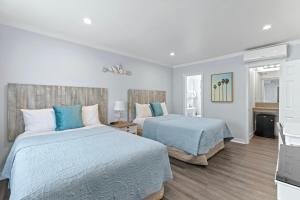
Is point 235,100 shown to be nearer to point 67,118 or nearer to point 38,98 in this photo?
point 67,118

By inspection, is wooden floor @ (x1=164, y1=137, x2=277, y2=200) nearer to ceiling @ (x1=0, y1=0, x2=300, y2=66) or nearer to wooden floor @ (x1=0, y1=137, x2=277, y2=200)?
wooden floor @ (x1=0, y1=137, x2=277, y2=200)

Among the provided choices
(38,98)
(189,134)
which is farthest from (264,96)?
(38,98)

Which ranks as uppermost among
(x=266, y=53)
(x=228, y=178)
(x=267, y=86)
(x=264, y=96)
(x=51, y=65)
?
(x=266, y=53)

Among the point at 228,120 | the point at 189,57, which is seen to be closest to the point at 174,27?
the point at 189,57

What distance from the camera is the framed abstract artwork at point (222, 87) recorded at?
4.18 metres

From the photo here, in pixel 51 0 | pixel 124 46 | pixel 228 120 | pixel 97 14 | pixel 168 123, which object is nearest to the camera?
pixel 51 0

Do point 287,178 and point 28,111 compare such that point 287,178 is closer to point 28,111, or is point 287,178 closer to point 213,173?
point 213,173

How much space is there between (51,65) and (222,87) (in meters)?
4.35

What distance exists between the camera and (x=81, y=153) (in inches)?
59.0

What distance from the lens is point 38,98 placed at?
2.60m

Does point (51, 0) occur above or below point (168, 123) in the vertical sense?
above

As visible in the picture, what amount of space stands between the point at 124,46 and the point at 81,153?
2.72m

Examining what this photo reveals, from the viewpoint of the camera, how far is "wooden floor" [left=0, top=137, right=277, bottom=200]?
1.87 meters

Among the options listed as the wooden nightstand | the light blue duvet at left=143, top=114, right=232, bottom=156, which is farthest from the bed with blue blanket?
the wooden nightstand
